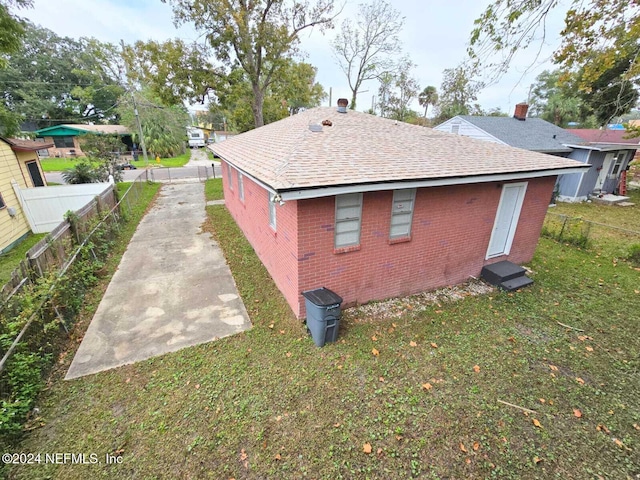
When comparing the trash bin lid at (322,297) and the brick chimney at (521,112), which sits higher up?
the brick chimney at (521,112)

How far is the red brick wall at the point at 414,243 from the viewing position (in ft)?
17.7

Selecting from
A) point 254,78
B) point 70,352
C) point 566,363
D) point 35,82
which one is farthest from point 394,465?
point 35,82

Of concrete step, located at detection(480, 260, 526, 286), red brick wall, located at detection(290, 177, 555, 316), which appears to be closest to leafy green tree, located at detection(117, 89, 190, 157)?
red brick wall, located at detection(290, 177, 555, 316)

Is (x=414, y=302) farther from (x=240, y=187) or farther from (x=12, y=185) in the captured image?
(x=12, y=185)

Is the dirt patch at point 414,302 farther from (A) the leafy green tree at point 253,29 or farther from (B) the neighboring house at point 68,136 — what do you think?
(B) the neighboring house at point 68,136

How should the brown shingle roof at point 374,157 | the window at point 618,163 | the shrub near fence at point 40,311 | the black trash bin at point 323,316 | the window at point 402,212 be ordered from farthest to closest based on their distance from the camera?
1. the window at point 618,163
2. the window at point 402,212
3. the brown shingle roof at point 374,157
4. the black trash bin at point 323,316
5. the shrub near fence at point 40,311

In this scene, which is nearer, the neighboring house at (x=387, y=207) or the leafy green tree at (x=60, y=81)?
the neighboring house at (x=387, y=207)

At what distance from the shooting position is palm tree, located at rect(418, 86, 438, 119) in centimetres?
4606

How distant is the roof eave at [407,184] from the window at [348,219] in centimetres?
43

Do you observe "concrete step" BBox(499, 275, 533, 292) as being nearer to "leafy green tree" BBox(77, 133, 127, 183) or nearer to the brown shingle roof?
the brown shingle roof

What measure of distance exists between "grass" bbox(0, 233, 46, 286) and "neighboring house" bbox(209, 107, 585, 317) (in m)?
7.11

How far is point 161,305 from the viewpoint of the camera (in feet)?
20.8

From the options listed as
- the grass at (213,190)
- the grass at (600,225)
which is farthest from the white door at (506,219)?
the grass at (213,190)

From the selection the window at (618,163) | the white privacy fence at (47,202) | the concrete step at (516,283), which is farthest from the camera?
the window at (618,163)
